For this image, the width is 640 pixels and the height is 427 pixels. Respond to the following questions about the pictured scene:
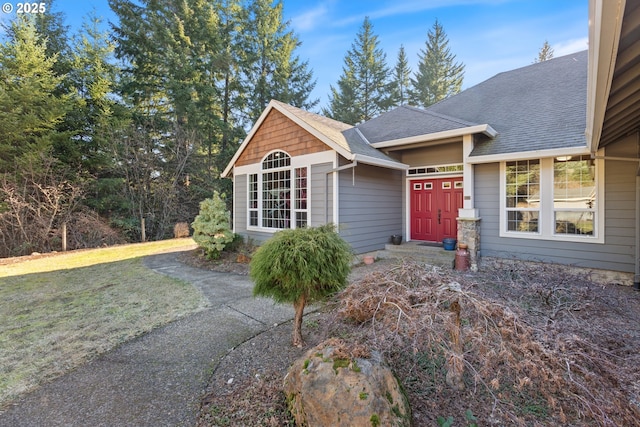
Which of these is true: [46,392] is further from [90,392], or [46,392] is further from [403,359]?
[403,359]

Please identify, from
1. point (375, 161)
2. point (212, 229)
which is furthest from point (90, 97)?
point (375, 161)

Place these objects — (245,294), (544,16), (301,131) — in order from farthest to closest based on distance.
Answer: (301,131)
(544,16)
(245,294)

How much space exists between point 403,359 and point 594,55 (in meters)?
2.99

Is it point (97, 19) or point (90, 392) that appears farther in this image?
point (97, 19)

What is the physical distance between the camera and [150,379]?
2770 mm

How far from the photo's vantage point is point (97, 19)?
12.6m

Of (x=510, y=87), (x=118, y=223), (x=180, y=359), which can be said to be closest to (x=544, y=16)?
(x=510, y=87)

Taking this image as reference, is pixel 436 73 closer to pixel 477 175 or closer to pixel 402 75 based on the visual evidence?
pixel 402 75

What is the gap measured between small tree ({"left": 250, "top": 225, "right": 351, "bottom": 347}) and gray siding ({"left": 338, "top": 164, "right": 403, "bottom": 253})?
4.20 m

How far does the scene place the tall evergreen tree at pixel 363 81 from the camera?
22.8m

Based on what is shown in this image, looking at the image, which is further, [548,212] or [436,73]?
[436,73]

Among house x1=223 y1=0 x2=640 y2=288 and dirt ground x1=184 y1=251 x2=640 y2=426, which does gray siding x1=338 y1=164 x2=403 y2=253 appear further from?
dirt ground x1=184 y1=251 x2=640 y2=426

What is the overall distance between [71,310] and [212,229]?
392 centimetres

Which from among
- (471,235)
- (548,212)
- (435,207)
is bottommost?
(471,235)
